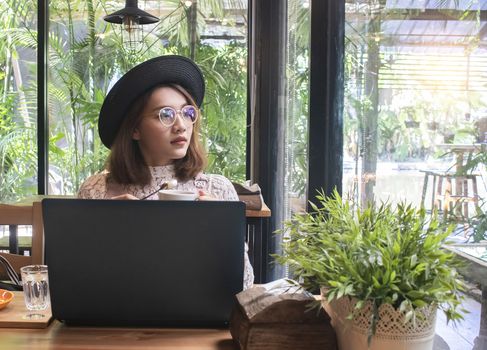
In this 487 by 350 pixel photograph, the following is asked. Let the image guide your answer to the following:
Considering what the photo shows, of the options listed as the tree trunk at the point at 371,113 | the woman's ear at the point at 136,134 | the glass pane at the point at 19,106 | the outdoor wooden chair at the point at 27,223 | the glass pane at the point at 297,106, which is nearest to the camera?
the tree trunk at the point at 371,113

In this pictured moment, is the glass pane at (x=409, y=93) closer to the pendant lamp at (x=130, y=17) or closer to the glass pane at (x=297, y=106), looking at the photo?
the glass pane at (x=297, y=106)

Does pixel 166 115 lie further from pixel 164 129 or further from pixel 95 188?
pixel 95 188

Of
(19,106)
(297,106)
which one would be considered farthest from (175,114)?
(19,106)

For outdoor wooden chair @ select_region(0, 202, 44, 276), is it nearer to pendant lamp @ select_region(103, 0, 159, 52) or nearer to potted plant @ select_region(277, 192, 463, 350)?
potted plant @ select_region(277, 192, 463, 350)

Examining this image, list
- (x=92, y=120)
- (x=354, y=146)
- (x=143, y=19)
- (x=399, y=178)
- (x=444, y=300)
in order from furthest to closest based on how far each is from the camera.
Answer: (x=92, y=120), (x=143, y=19), (x=354, y=146), (x=399, y=178), (x=444, y=300)

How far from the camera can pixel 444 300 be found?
76cm

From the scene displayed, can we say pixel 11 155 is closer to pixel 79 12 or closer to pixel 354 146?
pixel 79 12

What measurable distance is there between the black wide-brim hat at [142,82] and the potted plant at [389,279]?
867mm

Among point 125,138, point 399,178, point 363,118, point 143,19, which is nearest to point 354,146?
point 363,118

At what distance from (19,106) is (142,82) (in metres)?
3.15

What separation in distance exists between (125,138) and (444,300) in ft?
3.61

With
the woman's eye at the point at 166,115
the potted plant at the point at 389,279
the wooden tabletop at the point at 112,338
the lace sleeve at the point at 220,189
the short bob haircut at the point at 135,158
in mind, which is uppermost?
the woman's eye at the point at 166,115

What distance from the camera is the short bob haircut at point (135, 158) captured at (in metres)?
1.59

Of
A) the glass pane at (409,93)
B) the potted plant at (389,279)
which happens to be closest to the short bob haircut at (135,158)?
the glass pane at (409,93)
